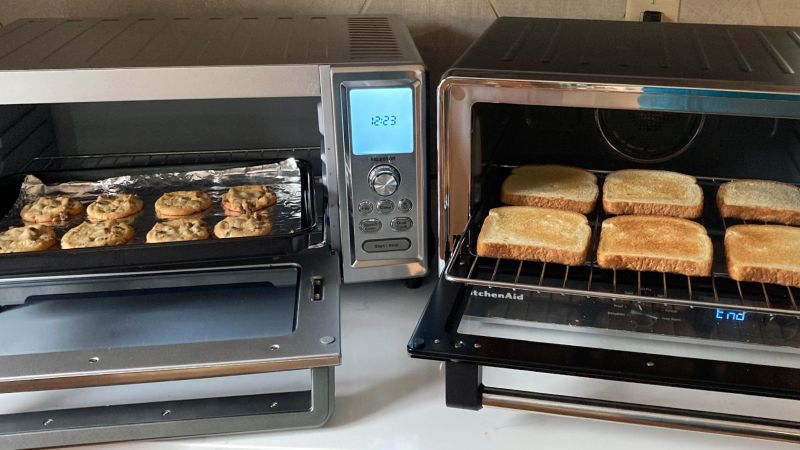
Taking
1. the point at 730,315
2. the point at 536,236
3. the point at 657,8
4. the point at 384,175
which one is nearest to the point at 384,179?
the point at 384,175

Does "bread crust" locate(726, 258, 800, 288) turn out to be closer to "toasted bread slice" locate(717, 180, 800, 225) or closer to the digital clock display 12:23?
"toasted bread slice" locate(717, 180, 800, 225)

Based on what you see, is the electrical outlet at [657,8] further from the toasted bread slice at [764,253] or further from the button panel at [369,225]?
the button panel at [369,225]

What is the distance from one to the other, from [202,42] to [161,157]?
26 cm

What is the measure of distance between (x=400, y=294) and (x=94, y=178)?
1.58ft

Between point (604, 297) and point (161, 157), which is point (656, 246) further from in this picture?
point (161, 157)

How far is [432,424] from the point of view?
0.81 meters

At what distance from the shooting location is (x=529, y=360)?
72 centimetres

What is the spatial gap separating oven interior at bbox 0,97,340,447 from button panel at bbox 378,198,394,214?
2.9 inches

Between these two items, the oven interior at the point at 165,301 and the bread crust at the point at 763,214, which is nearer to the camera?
the oven interior at the point at 165,301

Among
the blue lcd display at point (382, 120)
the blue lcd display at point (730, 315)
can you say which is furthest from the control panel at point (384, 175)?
the blue lcd display at point (730, 315)

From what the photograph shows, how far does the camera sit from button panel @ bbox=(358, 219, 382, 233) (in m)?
0.93

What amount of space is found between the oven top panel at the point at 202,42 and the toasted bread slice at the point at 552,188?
0.24 metres

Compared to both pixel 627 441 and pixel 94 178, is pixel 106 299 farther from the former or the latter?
pixel 627 441

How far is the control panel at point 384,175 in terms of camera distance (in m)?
0.88
